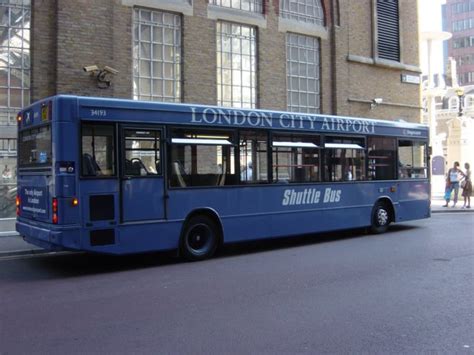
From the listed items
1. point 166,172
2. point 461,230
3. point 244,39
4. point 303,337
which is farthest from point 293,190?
point 244,39

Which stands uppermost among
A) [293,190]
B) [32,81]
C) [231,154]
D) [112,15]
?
[112,15]

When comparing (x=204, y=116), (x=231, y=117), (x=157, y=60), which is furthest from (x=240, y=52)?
(x=204, y=116)

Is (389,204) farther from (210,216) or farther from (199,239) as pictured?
(199,239)

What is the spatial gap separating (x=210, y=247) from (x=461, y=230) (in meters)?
7.24

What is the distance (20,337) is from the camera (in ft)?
17.2

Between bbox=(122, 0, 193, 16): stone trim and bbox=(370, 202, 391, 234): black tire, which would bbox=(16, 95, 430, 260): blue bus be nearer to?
bbox=(370, 202, 391, 234): black tire

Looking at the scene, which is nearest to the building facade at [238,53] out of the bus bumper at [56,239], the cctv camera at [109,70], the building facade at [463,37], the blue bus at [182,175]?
the cctv camera at [109,70]

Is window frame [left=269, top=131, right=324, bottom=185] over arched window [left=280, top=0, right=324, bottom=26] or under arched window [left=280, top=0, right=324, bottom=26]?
under

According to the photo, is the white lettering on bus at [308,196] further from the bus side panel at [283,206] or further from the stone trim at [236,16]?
the stone trim at [236,16]

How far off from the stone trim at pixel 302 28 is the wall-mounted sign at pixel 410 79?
4.89 metres

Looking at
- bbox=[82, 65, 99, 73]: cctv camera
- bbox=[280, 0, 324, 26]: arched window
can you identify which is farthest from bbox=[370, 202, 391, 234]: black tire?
bbox=[280, 0, 324, 26]: arched window

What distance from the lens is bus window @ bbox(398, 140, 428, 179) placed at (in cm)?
1377

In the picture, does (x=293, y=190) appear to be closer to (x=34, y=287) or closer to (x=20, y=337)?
(x=34, y=287)

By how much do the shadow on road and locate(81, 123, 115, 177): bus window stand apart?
5.79 ft
